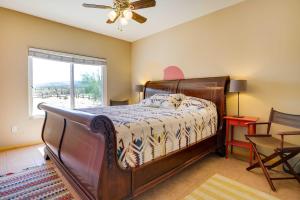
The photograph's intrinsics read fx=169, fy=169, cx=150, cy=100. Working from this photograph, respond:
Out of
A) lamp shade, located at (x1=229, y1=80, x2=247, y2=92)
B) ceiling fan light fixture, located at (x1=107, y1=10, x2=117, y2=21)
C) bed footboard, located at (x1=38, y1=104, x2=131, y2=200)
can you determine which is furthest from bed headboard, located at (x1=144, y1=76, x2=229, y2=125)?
bed footboard, located at (x1=38, y1=104, x2=131, y2=200)

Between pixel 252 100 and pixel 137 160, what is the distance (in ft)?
7.35

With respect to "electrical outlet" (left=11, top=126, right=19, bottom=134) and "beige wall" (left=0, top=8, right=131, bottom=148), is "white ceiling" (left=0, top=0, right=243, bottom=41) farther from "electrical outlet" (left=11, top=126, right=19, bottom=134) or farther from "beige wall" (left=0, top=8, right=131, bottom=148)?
"electrical outlet" (left=11, top=126, right=19, bottom=134)

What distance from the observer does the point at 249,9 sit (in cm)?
274

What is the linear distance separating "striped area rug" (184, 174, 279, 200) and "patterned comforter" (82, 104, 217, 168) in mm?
503

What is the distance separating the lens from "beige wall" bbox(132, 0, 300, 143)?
7.80 feet

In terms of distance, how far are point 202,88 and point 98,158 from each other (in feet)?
8.12

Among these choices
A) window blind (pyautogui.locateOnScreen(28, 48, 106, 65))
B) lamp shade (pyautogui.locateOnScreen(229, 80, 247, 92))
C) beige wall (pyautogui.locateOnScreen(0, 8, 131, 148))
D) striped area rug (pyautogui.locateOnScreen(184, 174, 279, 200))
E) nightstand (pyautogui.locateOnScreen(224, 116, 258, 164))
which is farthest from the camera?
window blind (pyautogui.locateOnScreen(28, 48, 106, 65))

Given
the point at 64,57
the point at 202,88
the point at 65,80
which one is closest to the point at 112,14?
the point at 202,88

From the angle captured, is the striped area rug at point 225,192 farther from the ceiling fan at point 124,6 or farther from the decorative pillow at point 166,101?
the ceiling fan at point 124,6

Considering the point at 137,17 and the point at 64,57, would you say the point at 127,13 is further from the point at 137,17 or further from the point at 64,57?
the point at 64,57

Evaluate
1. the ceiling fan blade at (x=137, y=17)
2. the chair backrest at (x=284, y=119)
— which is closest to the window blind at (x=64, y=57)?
the ceiling fan blade at (x=137, y=17)

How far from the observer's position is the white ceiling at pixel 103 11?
2.86 meters

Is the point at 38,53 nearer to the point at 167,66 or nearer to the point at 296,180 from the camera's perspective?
the point at 167,66

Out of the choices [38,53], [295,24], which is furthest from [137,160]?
[38,53]
